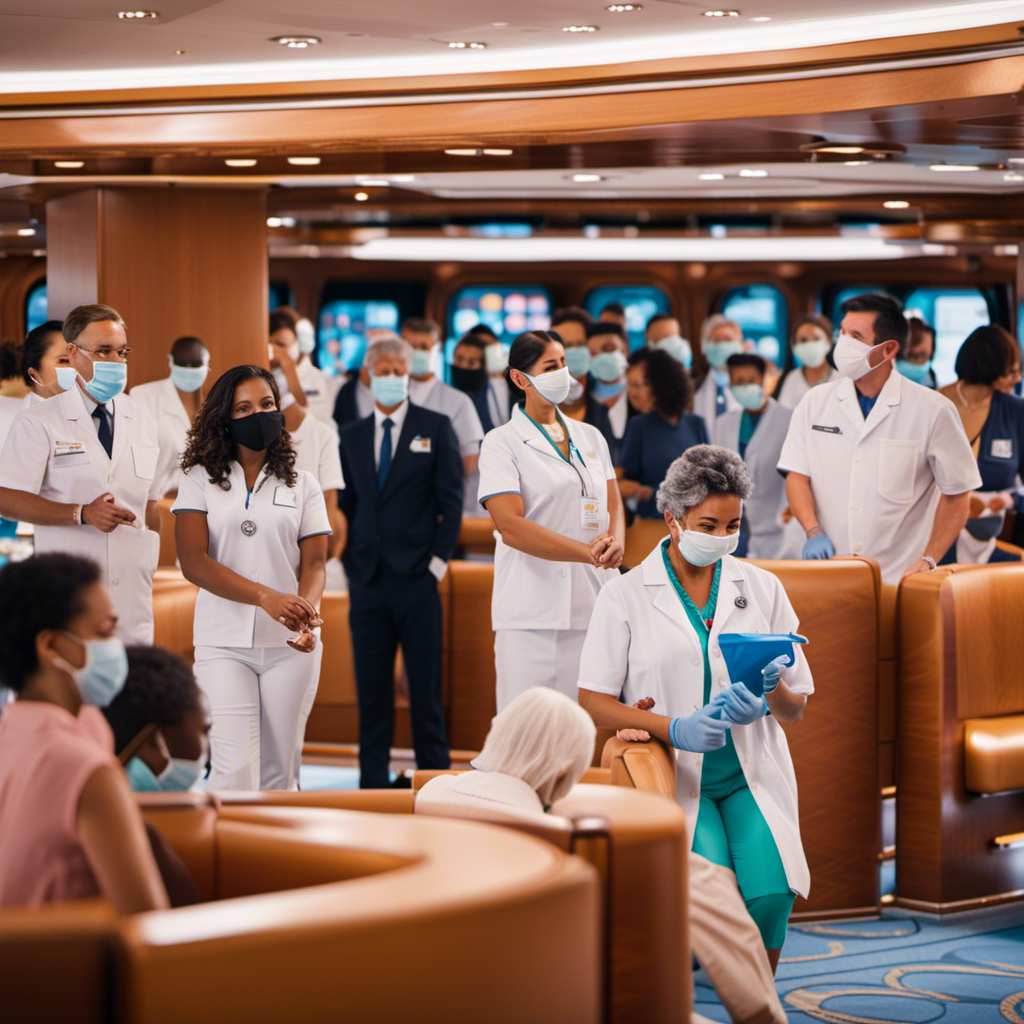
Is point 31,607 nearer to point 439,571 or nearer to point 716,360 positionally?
point 439,571

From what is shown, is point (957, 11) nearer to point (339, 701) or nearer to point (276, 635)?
point (276, 635)

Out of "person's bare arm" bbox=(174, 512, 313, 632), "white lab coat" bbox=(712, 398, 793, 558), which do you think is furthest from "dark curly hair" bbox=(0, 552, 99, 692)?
"white lab coat" bbox=(712, 398, 793, 558)

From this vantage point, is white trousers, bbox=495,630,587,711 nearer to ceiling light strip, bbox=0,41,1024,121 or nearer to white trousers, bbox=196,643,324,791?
white trousers, bbox=196,643,324,791

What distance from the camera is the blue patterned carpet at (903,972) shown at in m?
3.94

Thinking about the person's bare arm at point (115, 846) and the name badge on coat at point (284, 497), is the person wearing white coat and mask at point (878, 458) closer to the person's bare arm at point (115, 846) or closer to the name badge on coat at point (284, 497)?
the name badge on coat at point (284, 497)

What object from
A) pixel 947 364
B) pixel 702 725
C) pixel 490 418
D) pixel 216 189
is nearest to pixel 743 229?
pixel 947 364

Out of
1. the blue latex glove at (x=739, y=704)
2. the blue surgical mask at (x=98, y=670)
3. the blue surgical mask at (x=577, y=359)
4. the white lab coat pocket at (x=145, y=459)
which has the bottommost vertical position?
the blue latex glove at (x=739, y=704)

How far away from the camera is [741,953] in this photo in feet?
9.43

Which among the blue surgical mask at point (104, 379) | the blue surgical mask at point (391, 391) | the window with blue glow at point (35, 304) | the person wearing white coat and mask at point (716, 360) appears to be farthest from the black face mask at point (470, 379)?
the window with blue glow at point (35, 304)

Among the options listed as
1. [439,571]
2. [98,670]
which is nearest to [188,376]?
[439,571]

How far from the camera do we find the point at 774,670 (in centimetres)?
344

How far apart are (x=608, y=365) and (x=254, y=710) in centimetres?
449

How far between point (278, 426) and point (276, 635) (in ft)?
2.13

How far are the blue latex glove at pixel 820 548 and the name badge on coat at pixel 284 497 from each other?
1890 millimetres
